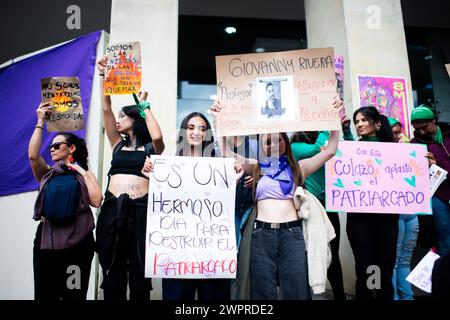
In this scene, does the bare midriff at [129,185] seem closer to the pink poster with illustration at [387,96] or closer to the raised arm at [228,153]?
the raised arm at [228,153]

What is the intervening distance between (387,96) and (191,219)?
2969 millimetres

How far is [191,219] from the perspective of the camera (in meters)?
2.42

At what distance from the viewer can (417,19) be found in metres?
6.62

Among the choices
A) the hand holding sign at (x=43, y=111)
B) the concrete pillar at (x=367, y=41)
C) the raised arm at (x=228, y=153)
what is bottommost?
the raised arm at (x=228, y=153)

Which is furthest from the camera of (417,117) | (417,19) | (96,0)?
(417,19)

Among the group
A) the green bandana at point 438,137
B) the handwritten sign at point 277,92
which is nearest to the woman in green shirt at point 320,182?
the handwritten sign at point 277,92

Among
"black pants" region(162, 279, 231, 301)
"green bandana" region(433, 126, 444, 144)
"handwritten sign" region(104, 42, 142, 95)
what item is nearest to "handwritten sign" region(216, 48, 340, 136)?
"handwritten sign" region(104, 42, 142, 95)

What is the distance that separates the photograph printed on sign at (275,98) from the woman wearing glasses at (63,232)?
1.27 m

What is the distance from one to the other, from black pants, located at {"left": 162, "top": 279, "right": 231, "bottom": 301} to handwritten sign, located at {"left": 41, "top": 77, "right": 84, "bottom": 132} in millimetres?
1361

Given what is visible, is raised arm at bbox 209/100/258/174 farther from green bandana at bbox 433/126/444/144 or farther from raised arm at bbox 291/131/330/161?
green bandana at bbox 433/126/444/144

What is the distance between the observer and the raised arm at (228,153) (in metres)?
2.64
